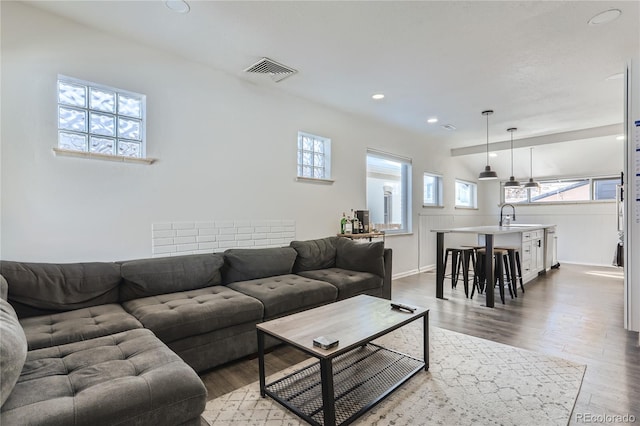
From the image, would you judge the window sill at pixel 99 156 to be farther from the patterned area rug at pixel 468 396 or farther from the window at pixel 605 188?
the window at pixel 605 188

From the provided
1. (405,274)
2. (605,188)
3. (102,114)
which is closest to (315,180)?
(102,114)

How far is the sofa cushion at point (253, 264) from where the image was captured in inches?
124

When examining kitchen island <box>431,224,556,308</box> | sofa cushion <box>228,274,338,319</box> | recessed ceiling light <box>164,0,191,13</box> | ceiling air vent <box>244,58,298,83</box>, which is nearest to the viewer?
recessed ceiling light <box>164,0,191,13</box>

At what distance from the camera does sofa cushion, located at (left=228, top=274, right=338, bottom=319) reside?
2.65 metres

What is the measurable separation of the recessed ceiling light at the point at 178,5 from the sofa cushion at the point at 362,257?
2.83 metres

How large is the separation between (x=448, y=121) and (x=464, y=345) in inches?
146

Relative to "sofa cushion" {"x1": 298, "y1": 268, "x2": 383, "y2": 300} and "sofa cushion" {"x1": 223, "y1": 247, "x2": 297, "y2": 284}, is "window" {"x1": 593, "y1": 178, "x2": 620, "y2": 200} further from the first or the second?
"sofa cushion" {"x1": 223, "y1": 247, "x2": 297, "y2": 284}

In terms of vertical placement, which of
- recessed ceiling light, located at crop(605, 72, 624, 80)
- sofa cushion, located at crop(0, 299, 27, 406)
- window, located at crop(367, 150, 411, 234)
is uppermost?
recessed ceiling light, located at crop(605, 72, 624, 80)

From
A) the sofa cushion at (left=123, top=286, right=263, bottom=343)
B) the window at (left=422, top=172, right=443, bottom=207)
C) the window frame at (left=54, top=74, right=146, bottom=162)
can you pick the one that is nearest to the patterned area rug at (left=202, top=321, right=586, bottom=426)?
the sofa cushion at (left=123, top=286, right=263, bottom=343)

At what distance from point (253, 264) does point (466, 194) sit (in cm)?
682

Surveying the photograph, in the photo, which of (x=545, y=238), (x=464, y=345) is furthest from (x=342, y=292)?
(x=545, y=238)

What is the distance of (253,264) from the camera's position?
3.21m

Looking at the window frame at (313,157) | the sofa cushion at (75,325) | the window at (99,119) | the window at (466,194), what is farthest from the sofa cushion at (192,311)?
the window at (466,194)
